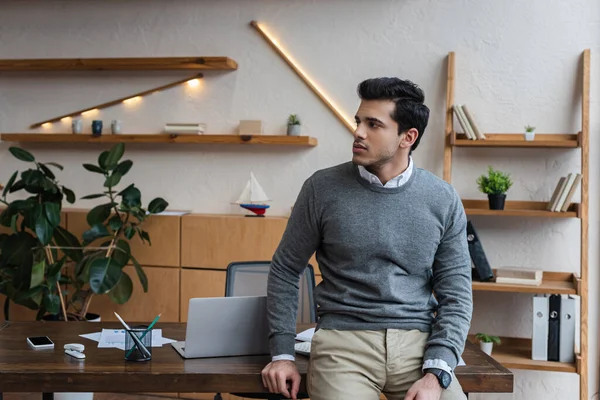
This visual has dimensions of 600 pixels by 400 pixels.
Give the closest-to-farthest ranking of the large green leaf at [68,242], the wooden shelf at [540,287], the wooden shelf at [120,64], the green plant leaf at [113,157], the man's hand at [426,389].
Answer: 1. the man's hand at [426,389]
2. the wooden shelf at [540,287]
3. the green plant leaf at [113,157]
4. the large green leaf at [68,242]
5. the wooden shelf at [120,64]

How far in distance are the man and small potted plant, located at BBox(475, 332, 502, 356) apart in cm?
197

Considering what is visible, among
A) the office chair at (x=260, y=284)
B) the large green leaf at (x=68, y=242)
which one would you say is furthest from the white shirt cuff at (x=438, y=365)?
the large green leaf at (x=68, y=242)

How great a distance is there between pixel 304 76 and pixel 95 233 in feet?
5.21

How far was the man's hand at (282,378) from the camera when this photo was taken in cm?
217

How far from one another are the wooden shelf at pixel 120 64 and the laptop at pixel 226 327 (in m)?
2.61

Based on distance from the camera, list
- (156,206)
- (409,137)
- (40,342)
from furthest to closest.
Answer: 1. (156,206)
2. (40,342)
3. (409,137)

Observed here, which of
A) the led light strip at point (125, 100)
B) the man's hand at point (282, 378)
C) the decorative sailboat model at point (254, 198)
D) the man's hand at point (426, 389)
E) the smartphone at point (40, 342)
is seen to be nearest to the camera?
the man's hand at point (426, 389)

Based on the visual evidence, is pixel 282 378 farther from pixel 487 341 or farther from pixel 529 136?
pixel 529 136

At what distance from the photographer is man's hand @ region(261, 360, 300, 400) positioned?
2.17m

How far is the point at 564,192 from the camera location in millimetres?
4113

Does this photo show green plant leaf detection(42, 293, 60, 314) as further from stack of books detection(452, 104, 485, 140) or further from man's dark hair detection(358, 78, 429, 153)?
man's dark hair detection(358, 78, 429, 153)

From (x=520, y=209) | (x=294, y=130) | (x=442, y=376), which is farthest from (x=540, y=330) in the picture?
(x=442, y=376)

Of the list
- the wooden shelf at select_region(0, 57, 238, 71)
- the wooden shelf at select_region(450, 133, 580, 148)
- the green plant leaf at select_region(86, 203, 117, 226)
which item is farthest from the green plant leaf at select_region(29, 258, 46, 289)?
the wooden shelf at select_region(450, 133, 580, 148)

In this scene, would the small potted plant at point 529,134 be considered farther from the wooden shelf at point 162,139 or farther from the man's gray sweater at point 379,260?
the man's gray sweater at point 379,260
